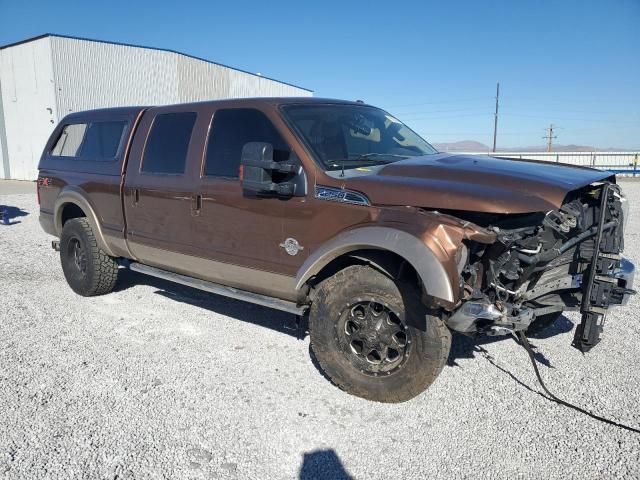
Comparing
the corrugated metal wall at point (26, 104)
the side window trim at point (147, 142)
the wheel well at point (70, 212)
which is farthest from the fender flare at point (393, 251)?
the corrugated metal wall at point (26, 104)

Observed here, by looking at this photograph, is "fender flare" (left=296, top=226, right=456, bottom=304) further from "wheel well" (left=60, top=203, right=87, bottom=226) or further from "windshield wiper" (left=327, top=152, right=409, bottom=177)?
"wheel well" (left=60, top=203, right=87, bottom=226)

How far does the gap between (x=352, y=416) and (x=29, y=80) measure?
1076 inches

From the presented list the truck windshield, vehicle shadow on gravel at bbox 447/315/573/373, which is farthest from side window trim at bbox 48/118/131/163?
vehicle shadow on gravel at bbox 447/315/573/373

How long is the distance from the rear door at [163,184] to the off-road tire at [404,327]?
1537mm

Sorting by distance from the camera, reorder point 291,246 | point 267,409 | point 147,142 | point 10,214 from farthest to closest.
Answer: point 10,214 < point 147,142 < point 291,246 < point 267,409

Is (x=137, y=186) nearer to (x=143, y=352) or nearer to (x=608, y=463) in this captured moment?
(x=143, y=352)

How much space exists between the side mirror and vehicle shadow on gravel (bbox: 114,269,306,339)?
1.28m

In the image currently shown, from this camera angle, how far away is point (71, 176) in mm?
5316

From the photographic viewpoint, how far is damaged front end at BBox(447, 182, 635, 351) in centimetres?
289

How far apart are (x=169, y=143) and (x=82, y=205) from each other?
4.71 ft

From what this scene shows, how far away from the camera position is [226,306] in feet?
16.7

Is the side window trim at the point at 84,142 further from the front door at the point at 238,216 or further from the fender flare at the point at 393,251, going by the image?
the fender flare at the point at 393,251

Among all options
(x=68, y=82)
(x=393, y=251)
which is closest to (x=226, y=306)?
(x=393, y=251)

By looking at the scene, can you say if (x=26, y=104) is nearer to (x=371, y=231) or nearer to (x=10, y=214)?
(x=10, y=214)
